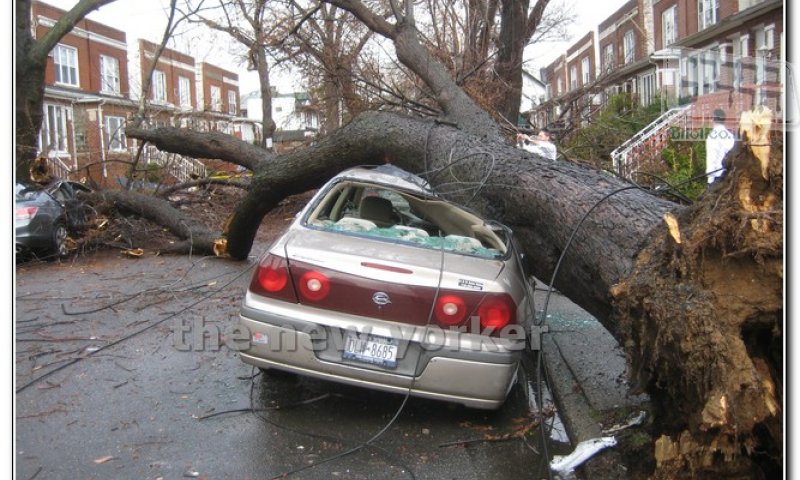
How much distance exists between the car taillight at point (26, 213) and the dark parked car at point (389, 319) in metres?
7.63

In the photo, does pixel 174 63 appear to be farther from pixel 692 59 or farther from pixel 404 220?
pixel 404 220

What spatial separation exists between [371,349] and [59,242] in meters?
8.51

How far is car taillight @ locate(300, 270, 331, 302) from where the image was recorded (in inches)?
163

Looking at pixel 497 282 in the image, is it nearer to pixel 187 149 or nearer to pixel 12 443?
pixel 12 443

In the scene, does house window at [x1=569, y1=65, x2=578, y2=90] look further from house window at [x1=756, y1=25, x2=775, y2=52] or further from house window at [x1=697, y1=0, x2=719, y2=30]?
house window at [x1=756, y1=25, x2=775, y2=52]

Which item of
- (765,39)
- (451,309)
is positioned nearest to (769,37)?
(765,39)

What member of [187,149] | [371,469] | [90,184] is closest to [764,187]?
[371,469]

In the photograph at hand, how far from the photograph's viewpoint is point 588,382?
502 centimetres

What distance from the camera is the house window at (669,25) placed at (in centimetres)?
3048

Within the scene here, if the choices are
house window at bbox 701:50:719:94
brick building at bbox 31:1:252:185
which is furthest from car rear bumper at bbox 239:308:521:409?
brick building at bbox 31:1:252:185

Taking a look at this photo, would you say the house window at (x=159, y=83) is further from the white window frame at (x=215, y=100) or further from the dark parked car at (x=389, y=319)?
the dark parked car at (x=389, y=319)

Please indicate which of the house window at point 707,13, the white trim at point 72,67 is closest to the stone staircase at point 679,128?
the house window at point 707,13

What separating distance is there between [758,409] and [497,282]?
1707mm

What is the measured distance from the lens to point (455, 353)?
401 centimetres
